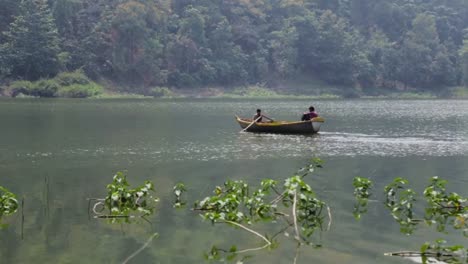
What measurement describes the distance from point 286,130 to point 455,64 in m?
89.4

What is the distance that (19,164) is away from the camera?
24719 millimetres

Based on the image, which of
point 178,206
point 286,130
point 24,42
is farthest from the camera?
point 24,42

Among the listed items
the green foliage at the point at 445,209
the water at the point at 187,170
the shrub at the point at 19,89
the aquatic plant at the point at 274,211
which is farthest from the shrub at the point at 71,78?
the green foliage at the point at 445,209

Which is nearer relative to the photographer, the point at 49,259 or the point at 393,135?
the point at 49,259

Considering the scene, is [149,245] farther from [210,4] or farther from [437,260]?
[210,4]

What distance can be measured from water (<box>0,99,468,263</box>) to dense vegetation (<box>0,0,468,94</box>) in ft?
129

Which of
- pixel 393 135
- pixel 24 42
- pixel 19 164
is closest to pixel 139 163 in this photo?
pixel 19 164

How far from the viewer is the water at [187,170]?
13422mm

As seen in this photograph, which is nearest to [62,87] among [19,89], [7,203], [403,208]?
[19,89]

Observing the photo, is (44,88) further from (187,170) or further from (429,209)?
(429,209)

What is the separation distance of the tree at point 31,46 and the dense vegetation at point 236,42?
12 cm

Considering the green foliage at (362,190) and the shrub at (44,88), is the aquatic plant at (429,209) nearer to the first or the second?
the green foliage at (362,190)

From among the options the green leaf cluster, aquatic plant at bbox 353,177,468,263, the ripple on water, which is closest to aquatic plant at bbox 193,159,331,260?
the green leaf cluster

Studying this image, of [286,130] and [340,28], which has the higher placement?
[340,28]
